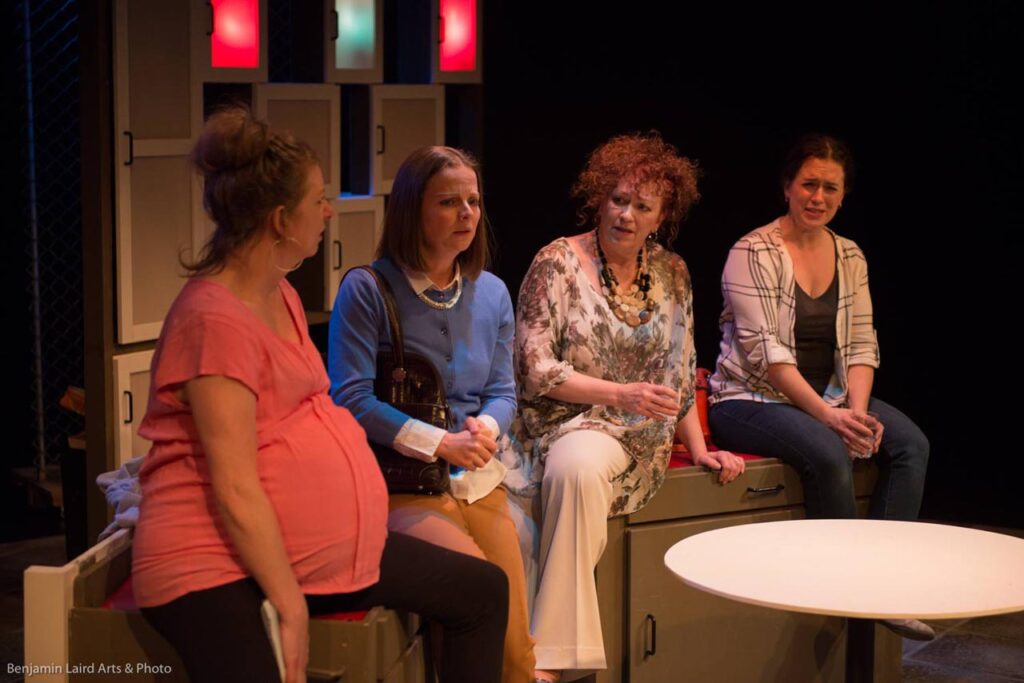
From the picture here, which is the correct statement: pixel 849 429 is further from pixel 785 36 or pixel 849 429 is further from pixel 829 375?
pixel 785 36

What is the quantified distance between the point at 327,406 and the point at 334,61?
8.10ft

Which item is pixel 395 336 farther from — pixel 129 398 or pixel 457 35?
pixel 457 35

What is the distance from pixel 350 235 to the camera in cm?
489

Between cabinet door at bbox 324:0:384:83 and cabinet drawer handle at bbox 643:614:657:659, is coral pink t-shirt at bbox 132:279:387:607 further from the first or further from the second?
cabinet door at bbox 324:0:384:83

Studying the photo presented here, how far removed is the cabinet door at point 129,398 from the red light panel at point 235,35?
95 centimetres

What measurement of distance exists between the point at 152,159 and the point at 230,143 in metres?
1.74

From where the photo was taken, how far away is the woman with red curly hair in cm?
346

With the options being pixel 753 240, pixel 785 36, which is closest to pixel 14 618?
pixel 753 240

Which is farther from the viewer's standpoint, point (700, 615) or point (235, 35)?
point (235, 35)

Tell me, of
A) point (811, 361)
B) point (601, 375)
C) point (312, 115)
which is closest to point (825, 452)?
point (811, 361)

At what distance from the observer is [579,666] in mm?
3432

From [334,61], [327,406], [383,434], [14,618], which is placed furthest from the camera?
[334,61]

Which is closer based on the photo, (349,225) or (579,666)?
(579,666)

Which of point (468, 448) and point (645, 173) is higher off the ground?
point (645, 173)
